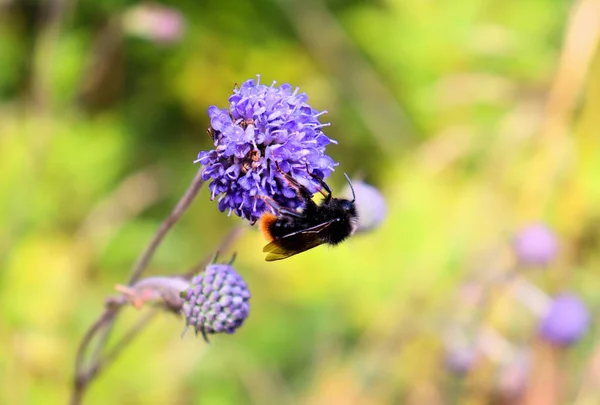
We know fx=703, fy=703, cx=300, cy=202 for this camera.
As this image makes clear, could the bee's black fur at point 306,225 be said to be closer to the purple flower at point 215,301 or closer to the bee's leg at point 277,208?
the bee's leg at point 277,208

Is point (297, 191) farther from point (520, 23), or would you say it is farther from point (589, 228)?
point (520, 23)

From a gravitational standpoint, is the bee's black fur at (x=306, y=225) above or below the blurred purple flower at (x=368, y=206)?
below

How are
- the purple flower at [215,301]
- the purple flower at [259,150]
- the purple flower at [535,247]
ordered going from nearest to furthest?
the purple flower at [259,150]
the purple flower at [215,301]
the purple flower at [535,247]

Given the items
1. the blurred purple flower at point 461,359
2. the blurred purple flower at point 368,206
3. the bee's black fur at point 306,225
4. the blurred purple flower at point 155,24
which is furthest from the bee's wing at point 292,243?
the blurred purple flower at point 155,24

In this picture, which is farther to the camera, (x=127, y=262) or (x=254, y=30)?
(x=254, y=30)

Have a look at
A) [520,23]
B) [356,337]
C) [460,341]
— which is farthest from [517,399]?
[520,23]

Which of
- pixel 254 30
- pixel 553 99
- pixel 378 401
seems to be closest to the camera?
pixel 378 401
